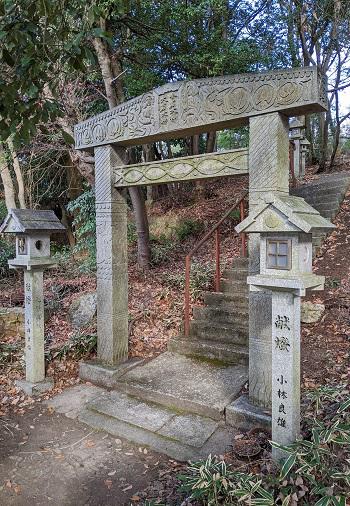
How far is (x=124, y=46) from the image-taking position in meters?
7.46

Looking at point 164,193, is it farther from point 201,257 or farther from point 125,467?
point 125,467

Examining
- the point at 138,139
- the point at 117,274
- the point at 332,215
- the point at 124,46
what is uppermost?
the point at 124,46

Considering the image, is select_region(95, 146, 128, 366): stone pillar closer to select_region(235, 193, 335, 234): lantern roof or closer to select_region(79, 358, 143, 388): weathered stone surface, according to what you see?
select_region(79, 358, 143, 388): weathered stone surface

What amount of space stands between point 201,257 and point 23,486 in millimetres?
5946

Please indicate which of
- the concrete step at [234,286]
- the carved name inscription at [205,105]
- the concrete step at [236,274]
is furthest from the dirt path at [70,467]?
the carved name inscription at [205,105]

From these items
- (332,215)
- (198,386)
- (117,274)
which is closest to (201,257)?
(332,215)

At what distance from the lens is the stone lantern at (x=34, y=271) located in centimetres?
455

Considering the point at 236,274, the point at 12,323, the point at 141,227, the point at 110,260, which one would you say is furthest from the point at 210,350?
the point at 141,227

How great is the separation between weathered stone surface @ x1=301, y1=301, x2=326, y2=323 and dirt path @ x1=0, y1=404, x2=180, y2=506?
2.71m

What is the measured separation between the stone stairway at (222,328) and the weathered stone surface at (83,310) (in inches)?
62.5

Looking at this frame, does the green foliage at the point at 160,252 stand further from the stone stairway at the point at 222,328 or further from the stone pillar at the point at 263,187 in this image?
the stone pillar at the point at 263,187

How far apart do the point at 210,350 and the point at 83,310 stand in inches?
96.8

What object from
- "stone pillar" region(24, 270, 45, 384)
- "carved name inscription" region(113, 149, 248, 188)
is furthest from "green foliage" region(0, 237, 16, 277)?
"carved name inscription" region(113, 149, 248, 188)

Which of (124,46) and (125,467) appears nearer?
(125,467)
